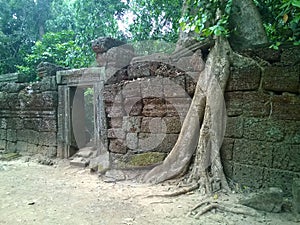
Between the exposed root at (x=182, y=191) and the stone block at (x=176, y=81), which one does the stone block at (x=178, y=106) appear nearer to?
the stone block at (x=176, y=81)

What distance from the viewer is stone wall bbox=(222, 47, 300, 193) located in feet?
9.70

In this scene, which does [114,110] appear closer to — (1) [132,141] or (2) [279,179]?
(1) [132,141]

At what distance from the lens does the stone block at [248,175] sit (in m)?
3.15

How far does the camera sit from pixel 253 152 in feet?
10.5

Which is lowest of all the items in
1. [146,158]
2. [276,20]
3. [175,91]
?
[146,158]

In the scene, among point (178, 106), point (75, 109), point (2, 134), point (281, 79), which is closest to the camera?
point (281, 79)

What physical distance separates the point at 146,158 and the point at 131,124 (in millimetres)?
693

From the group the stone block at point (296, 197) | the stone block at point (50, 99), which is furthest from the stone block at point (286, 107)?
the stone block at point (50, 99)

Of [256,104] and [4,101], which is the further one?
[4,101]

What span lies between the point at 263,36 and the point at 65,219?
Answer: 3670mm

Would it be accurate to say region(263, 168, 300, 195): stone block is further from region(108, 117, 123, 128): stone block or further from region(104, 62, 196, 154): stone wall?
region(108, 117, 123, 128): stone block

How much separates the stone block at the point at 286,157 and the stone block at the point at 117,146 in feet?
8.39

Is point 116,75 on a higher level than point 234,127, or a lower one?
higher

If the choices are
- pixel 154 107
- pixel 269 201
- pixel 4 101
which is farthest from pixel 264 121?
pixel 4 101
